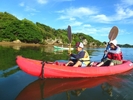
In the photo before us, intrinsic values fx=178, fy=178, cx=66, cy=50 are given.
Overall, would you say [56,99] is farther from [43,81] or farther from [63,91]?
[43,81]

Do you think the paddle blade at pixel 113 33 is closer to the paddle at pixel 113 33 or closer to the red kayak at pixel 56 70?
the paddle at pixel 113 33

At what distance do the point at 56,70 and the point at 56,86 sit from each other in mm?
797

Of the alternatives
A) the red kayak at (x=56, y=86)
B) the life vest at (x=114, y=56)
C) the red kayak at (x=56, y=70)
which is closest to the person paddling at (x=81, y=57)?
the red kayak at (x=56, y=70)

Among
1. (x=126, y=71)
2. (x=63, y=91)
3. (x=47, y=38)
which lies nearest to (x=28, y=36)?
(x=47, y=38)

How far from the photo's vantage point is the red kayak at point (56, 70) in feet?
22.1

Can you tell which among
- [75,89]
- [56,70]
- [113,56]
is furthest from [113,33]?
[75,89]

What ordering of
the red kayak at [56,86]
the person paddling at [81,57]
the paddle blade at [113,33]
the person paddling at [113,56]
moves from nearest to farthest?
the red kayak at [56,86] < the person paddling at [81,57] < the person paddling at [113,56] < the paddle blade at [113,33]

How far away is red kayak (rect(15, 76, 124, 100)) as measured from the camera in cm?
558

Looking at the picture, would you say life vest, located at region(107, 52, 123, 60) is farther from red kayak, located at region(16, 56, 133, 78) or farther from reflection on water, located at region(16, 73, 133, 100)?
reflection on water, located at region(16, 73, 133, 100)

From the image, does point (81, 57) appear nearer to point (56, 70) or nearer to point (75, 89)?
point (56, 70)

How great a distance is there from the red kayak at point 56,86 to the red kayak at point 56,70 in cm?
21

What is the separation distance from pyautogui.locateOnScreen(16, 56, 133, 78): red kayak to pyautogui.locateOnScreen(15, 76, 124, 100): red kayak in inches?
8.4

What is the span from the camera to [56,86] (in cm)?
659

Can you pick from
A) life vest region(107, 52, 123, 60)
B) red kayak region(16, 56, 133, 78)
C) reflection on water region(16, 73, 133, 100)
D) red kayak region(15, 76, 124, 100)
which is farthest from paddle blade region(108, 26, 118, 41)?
reflection on water region(16, 73, 133, 100)
